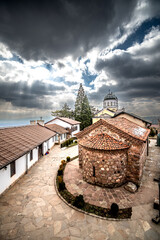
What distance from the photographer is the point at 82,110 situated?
46594 millimetres

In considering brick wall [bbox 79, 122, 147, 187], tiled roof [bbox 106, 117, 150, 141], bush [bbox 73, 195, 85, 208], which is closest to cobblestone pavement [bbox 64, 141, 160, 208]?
brick wall [bbox 79, 122, 147, 187]

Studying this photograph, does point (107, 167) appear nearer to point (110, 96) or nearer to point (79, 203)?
point (79, 203)

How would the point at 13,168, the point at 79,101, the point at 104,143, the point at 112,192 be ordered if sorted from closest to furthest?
the point at 112,192, the point at 104,143, the point at 13,168, the point at 79,101

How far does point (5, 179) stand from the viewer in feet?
30.5

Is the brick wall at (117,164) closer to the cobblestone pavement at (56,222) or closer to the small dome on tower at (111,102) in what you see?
the cobblestone pavement at (56,222)

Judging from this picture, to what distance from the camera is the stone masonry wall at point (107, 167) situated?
30.6 ft

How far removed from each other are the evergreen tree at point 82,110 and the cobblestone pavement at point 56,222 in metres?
37.2

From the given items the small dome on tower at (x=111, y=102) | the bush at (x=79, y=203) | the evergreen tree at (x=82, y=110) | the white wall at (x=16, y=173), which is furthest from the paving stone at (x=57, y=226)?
the small dome on tower at (x=111, y=102)

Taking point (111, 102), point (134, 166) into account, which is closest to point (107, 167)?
point (134, 166)

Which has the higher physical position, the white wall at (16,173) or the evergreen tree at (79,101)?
the evergreen tree at (79,101)

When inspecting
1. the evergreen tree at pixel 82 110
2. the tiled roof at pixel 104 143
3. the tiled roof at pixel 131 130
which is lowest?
the tiled roof at pixel 104 143

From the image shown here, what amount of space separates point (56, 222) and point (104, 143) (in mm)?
6419

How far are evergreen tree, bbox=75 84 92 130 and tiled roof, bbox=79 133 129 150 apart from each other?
3476 centimetres

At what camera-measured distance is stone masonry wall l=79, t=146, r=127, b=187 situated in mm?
9320
